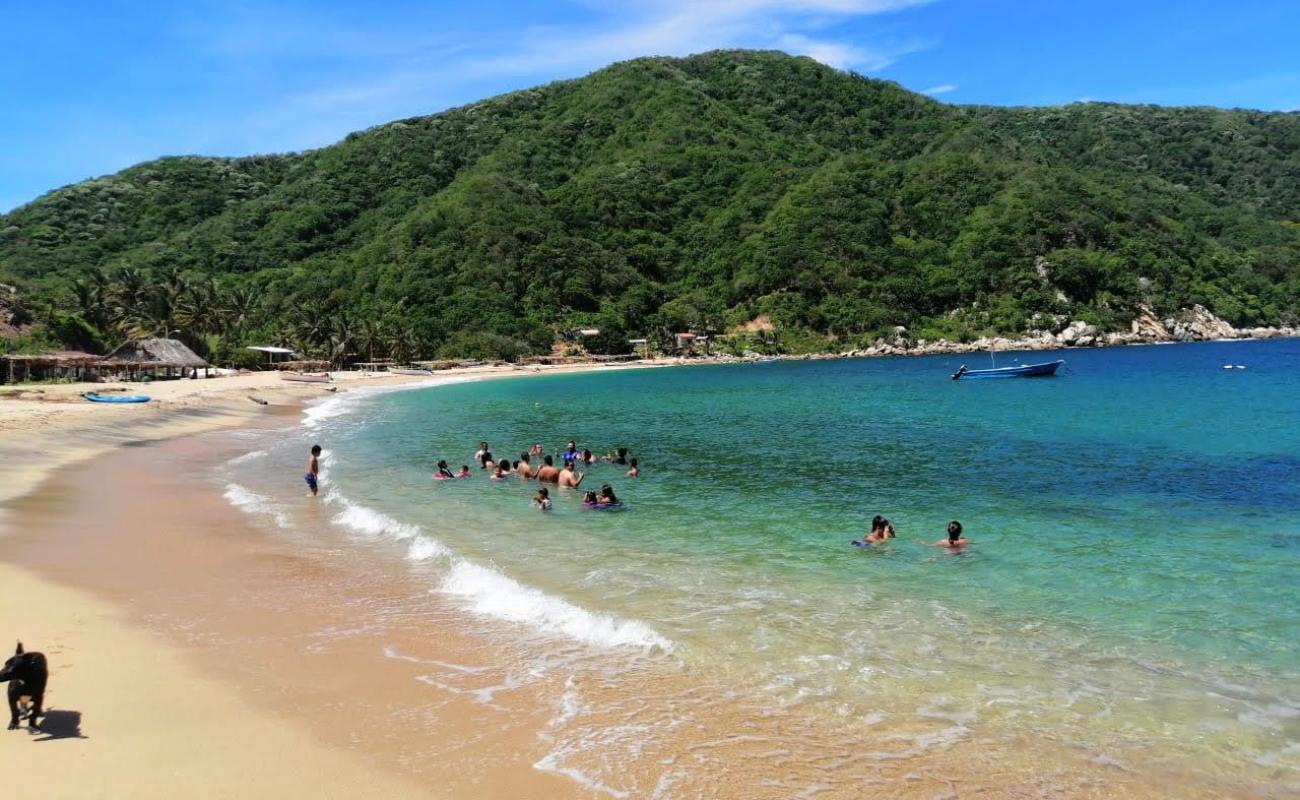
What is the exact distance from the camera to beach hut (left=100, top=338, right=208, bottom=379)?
5425 cm

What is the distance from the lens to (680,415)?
1529 inches

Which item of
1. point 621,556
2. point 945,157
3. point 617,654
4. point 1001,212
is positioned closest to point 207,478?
point 621,556

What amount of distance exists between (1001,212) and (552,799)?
14170 centimetres

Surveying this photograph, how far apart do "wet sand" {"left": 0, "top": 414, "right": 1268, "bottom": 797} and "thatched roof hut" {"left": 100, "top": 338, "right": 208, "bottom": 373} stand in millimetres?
52527

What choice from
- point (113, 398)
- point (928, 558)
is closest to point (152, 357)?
point (113, 398)

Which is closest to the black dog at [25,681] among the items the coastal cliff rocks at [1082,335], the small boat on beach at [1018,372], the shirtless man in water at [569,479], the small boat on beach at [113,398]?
the shirtless man in water at [569,479]

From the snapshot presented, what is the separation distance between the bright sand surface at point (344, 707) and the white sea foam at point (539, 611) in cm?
45

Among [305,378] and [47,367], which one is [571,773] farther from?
[305,378]

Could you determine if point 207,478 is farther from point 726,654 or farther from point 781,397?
point 781,397

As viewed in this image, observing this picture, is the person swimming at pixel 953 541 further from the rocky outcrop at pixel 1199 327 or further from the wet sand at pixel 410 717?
the rocky outcrop at pixel 1199 327

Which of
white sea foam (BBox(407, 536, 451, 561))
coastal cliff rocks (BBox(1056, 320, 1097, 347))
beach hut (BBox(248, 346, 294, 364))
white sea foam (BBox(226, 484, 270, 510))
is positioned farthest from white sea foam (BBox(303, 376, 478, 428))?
coastal cliff rocks (BBox(1056, 320, 1097, 347))

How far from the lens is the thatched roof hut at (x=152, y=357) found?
54.6 m

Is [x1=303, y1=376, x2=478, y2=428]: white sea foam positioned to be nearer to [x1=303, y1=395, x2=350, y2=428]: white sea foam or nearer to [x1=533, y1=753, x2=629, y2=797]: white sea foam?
[x1=303, y1=395, x2=350, y2=428]: white sea foam

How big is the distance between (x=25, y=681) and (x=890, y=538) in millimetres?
11627
